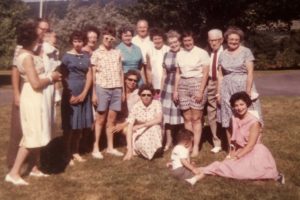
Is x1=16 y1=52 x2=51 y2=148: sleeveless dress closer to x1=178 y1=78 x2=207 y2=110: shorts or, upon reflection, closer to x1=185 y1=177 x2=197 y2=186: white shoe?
x1=185 y1=177 x2=197 y2=186: white shoe

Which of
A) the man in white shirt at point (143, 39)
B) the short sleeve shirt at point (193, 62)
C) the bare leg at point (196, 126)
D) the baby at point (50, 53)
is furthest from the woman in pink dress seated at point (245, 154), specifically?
the baby at point (50, 53)

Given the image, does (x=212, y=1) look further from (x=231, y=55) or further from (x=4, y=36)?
(x=231, y=55)

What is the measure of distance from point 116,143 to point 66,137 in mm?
1655

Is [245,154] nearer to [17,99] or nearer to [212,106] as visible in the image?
[212,106]

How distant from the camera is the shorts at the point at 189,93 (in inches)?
326

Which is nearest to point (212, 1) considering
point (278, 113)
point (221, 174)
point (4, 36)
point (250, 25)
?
point (250, 25)

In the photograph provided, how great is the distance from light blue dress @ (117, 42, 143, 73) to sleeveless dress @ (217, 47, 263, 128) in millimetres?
1560

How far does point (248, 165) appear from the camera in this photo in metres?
7.18

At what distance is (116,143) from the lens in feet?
31.7

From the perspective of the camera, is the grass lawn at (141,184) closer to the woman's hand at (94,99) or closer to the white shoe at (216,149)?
the white shoe at (216,149)

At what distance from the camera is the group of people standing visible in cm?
746

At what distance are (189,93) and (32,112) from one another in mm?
2757

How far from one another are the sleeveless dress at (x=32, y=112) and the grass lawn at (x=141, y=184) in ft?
2.31

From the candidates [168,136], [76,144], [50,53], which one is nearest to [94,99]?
[76,144]
